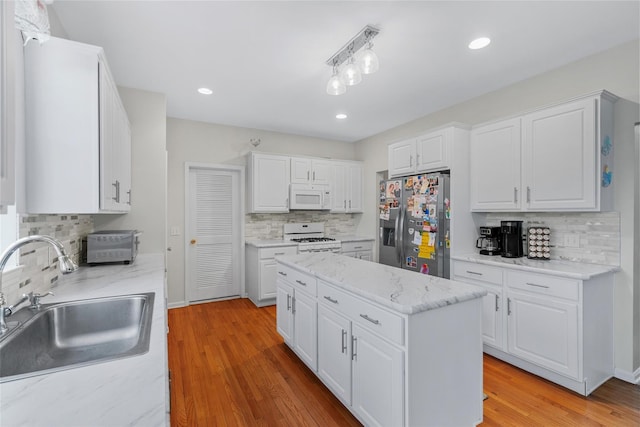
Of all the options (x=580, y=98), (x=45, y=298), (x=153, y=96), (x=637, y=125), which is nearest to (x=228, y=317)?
(x=45, y=298)

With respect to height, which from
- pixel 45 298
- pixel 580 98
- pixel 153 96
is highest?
pixel 153 96

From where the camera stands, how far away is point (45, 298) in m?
1.56

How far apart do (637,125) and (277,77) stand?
9.95 ft

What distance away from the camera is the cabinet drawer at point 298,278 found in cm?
228

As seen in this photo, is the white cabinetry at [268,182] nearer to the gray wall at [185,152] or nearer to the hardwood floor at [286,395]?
the gray wall at [185,152]

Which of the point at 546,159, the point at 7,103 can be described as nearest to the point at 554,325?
the point at 546,159

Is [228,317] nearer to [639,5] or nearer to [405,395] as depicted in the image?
[405,395]

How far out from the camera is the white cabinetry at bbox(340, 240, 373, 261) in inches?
187

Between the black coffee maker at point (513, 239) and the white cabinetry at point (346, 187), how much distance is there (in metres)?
2.64

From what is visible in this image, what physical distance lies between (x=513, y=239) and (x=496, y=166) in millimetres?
729

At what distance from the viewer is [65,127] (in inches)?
57.2

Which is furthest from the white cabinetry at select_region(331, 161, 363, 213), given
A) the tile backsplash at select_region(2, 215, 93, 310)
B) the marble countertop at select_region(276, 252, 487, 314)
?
the tile backsplash at select_region(2, 215, 93, 310)

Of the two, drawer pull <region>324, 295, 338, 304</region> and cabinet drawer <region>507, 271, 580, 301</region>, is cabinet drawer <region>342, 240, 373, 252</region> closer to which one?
cabinet drawer <region>507, 271, 580, 301</region>

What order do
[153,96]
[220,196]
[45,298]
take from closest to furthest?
1. [45,298]
2. [153,96]
3. [220,196]
